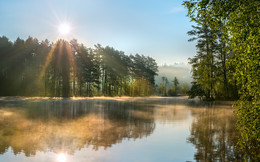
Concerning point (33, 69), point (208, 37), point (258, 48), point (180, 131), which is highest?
point (208, 37)

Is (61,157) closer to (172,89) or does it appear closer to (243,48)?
(243,48)

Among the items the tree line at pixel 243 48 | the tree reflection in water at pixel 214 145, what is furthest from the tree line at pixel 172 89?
the tree line at pixel 243 48

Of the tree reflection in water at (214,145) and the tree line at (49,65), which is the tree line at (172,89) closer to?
the tree line at (49,65)

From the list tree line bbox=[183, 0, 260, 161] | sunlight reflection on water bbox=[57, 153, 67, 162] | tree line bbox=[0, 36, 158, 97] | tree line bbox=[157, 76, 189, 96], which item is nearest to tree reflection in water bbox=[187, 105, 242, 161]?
tree line bbox=[183, 0, 260, 161]

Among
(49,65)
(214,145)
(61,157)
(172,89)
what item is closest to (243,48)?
(214,145)

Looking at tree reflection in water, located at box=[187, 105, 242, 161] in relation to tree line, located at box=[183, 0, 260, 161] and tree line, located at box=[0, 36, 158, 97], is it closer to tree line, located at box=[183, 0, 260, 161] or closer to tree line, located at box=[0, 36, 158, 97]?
tree line, located at box=[183, 0, 260, 161]

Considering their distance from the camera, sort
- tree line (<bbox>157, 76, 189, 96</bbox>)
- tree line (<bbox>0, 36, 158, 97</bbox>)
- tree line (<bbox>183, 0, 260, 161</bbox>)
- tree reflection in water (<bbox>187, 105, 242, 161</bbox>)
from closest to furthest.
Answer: tree line (<bbox>183, 0, 260, 161</bbox>) < tree reflection in water (<bbox>187, 105, 242, 161</bbox>) < tree line (<bbox>0, 36, 158, 97</bbox>) < tree line (<bbox>157, 76, 189, 96</bbox>)

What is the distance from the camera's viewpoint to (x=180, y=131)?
1230 centimetres

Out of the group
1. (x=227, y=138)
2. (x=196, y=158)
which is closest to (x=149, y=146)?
(x=196, y=158)

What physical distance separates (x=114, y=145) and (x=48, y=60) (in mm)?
58458

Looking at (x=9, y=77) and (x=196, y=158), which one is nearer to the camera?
(x=196, y=158)

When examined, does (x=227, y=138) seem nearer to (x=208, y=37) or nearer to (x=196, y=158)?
(x=196, y=158)

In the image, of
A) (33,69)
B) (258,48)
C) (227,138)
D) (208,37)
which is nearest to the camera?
(258,48)

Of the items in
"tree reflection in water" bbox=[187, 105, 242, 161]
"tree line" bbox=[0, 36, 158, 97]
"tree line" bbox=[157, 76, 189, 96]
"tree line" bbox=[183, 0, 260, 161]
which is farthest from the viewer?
"tree line" bbox=[157, 76, 189, 96]
